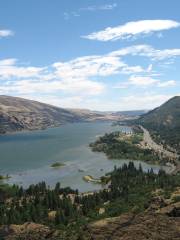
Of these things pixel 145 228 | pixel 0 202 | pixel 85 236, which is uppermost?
pixel 145 228

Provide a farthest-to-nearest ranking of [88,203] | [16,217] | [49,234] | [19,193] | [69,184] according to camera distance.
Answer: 1. [69,184]
2. [19,193]
3. [88,203]
4. [16,217]
5. [49,234]

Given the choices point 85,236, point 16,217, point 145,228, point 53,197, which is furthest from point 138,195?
point 145,228

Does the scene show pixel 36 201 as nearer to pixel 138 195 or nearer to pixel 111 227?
pixel 138 195

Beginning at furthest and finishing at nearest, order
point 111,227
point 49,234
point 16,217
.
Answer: point 16,217
point 49,234
point 111,227

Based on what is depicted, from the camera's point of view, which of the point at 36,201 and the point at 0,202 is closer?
the point at 36,201

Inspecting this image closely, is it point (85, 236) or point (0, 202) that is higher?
point (85, 236)

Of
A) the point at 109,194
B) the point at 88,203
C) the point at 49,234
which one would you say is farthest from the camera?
the point at 109,194

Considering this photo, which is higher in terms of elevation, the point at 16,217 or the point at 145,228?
the point at 145,228

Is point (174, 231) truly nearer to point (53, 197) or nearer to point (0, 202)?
point (53, 197)

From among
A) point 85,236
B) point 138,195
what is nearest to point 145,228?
point 85,236
